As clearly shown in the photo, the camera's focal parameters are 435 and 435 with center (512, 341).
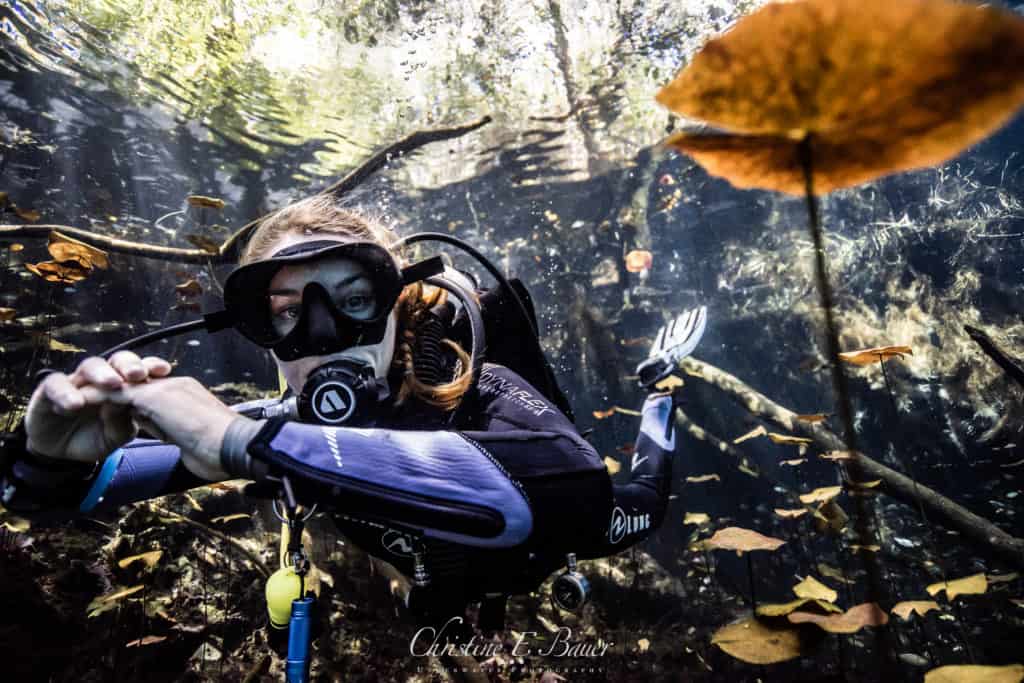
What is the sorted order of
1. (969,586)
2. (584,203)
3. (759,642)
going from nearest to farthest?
(759,642) < (969,586) < (584,203)

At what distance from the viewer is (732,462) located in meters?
10.2

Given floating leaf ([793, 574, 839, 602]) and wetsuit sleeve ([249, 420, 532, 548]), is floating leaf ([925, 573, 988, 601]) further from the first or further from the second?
wetsuit sleeve ([249, 420, 532, 548])

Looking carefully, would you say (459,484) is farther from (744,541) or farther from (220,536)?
(220,536)

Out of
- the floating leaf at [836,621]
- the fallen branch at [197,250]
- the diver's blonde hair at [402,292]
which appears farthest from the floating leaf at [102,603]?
A: the floating leaf at [836,621]

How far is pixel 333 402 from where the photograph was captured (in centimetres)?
189

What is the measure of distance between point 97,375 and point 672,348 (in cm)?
475

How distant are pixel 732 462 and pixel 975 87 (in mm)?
10807

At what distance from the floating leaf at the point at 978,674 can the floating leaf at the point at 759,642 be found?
1.83 ft

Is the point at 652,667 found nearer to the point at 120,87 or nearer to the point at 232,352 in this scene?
the point at 232,352

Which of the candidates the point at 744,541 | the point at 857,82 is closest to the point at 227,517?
the point at 744,541

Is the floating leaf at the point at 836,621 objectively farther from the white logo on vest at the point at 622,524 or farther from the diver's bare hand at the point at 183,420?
the diver's bare hand at the point at 183,420

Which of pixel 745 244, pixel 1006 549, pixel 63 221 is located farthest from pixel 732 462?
pixel 63 221

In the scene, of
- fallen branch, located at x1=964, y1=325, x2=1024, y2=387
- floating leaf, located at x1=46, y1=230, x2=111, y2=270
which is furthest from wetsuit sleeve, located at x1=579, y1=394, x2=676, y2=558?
floating leaf, located at x1=46, y1=230, x2=111, y2=270

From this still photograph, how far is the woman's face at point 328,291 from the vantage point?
2184 millimetres
